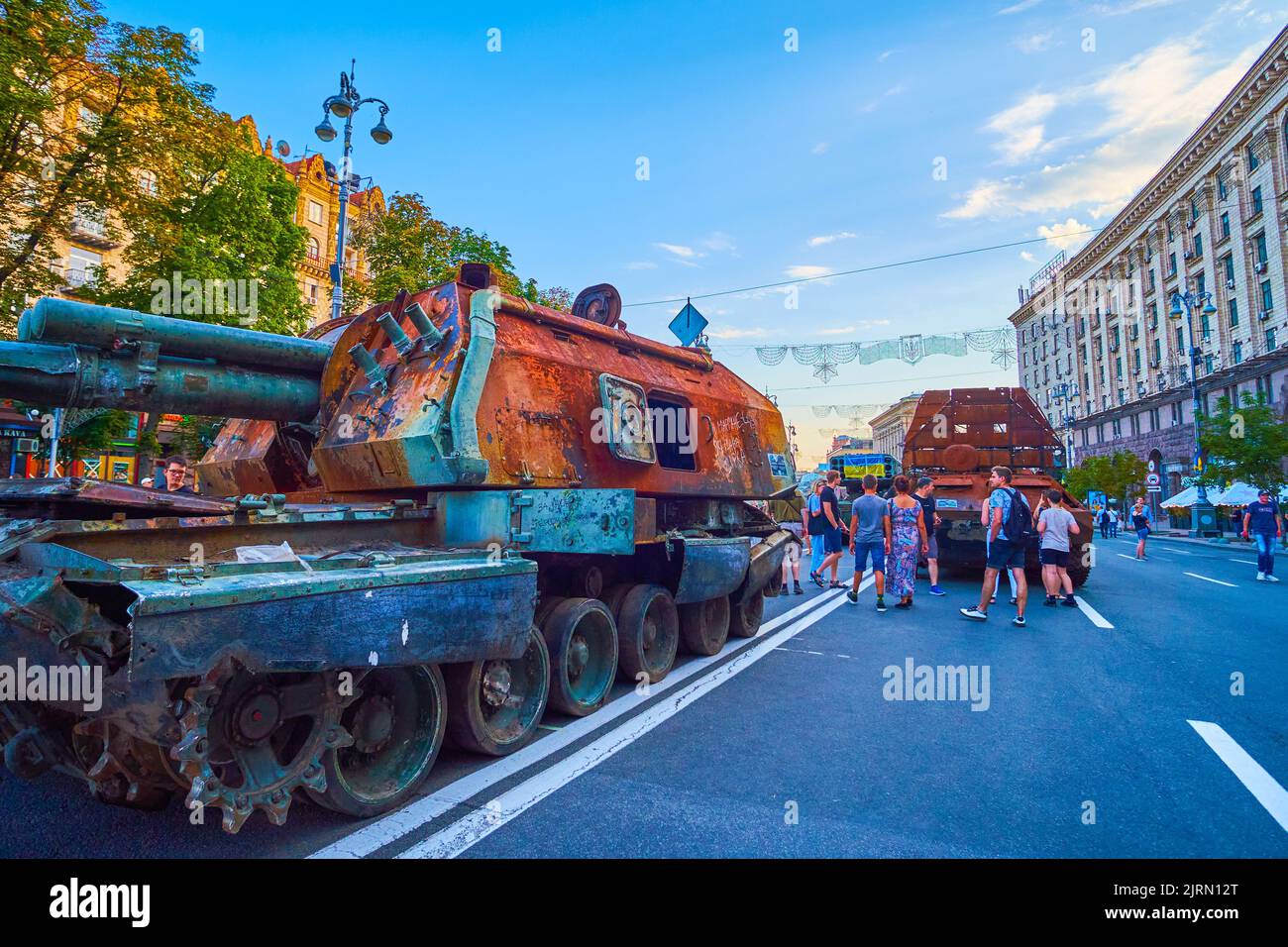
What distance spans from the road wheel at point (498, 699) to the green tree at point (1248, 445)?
29.7 meters

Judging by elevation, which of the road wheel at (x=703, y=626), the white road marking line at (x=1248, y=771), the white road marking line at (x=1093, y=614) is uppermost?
the road wheel at (x=703, y=626)

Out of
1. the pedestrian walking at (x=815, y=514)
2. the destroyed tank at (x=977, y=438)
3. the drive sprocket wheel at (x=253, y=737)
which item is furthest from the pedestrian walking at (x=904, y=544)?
the drive sprocket wheel at (x=253, y=737)

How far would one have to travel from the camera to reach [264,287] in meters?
15.6

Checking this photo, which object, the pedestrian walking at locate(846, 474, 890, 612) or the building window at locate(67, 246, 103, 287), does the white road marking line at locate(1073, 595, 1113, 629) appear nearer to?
the pedestrian walking at locate(846, 474, 890, 612)

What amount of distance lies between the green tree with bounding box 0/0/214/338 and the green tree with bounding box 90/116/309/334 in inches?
23.4

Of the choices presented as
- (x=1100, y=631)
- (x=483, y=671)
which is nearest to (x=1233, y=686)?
(x=1100, y=631)

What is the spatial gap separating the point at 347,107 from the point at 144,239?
428 cm

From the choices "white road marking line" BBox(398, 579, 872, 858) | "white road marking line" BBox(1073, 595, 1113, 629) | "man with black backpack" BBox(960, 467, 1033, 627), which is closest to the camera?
"white road marking line" BBox(398, 579, 872, 858)

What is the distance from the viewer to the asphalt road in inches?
122

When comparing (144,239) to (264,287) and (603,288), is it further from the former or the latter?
(603,288)

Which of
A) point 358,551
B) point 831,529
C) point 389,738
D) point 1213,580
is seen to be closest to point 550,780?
point 389,738

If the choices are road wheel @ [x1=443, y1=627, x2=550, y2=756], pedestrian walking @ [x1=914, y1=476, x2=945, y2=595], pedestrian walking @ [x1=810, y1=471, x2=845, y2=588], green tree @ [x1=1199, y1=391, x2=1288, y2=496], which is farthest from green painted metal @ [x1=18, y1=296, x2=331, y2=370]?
green tree @ [x1=1199, y1=391, x2=1288, y2=496]

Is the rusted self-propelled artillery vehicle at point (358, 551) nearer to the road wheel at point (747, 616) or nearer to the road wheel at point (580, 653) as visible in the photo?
the road wheel at point (580, 653)

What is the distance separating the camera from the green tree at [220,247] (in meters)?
12.9
